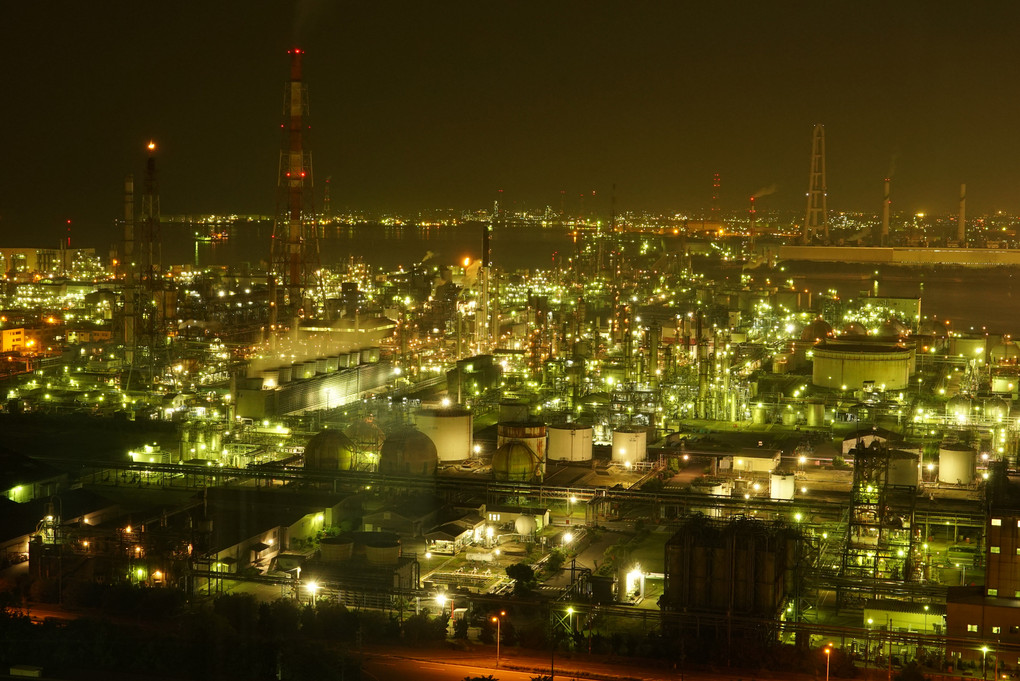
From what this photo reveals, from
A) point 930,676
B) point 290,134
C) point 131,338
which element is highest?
point 290,134

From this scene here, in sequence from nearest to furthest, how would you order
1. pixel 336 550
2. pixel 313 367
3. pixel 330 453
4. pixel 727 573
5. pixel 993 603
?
pixel 993 603, pixel 727 573, pixel 336 550, pixel 330 453, pixel 313 367

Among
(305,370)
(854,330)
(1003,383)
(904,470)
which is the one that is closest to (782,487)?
(904,470)

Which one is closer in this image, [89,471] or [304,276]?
[89,471]

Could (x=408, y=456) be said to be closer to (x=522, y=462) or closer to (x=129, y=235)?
(x=522, y=462)

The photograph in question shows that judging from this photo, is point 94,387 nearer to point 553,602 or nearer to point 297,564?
point 297,564

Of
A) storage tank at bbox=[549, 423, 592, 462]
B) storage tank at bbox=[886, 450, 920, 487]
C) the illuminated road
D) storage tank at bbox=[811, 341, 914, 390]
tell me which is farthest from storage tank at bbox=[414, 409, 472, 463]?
storage tank at bbox=[811, 341, 914, 390]

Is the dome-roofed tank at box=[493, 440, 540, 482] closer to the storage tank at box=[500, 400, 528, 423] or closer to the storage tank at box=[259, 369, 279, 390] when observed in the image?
the storage tank at box=[500, 400, 528, 423]

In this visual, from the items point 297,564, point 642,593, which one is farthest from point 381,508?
point 642,593
